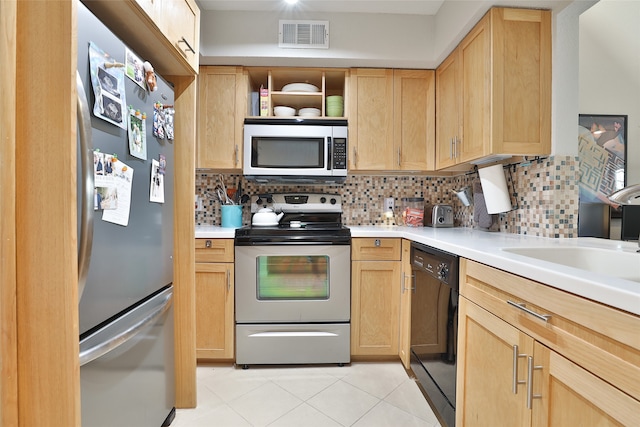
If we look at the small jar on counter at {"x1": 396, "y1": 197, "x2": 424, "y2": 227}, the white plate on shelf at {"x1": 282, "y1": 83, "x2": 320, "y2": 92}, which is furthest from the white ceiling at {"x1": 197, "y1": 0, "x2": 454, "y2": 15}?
the small jar on counter at {"x1": 396, "y1": 197, "x2": 424, "y2": 227}

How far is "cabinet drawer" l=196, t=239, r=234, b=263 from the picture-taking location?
1.94 meters

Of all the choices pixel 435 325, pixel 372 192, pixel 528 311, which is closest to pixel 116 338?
pixel 528 311

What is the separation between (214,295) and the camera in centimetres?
195

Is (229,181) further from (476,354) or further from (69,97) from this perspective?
(476,354)

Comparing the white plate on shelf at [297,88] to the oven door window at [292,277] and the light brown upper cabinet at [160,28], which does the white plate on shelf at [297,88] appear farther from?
the oven door window at [292,277]

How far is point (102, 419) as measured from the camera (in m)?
0.91

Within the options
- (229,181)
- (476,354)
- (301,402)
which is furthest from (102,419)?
(229,181)

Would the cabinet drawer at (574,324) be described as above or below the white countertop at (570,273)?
below

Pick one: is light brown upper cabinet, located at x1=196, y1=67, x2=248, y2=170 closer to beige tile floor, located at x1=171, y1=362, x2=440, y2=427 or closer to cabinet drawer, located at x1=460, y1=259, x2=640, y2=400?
beige tile floor, located at x1=171, y1=362, x2=440, y2=427

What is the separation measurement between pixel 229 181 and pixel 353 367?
1.69 m

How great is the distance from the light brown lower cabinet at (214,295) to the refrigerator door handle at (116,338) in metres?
0.64

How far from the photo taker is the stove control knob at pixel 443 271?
1.38 meters

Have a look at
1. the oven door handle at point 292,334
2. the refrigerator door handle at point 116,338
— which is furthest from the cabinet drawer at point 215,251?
the refrigerator door handle at point 116,338

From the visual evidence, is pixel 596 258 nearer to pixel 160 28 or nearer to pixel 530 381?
pixel 530 381
